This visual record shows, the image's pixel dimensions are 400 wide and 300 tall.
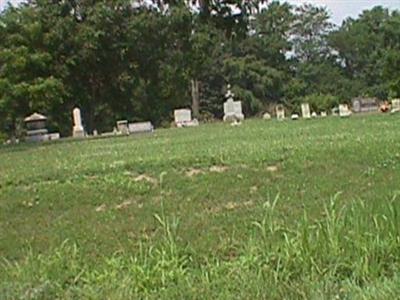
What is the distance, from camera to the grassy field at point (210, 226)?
4.44m

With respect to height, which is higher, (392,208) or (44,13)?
(44,13)

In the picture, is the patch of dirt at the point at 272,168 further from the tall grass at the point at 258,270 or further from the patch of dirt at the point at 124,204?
the tall grass at the point at 258,270

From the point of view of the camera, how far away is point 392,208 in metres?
5.21

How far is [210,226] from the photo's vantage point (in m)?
6.73

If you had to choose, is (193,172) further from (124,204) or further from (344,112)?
(344,112)

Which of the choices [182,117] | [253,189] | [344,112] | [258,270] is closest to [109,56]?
[182,117]

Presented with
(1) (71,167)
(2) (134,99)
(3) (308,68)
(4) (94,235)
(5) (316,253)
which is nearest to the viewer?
(5) (316,253)

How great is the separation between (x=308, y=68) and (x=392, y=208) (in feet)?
214

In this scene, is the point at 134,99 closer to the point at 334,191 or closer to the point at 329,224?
the point at 334,191

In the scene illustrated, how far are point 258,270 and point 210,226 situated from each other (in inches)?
85.1

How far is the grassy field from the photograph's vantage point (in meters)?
4.44

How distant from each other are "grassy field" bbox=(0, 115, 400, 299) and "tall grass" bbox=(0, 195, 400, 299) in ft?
0.04

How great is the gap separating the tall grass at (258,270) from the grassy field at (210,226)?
0.01 m

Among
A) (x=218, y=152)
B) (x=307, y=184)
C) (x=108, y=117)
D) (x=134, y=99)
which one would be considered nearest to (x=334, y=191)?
(x=307, y=184)
